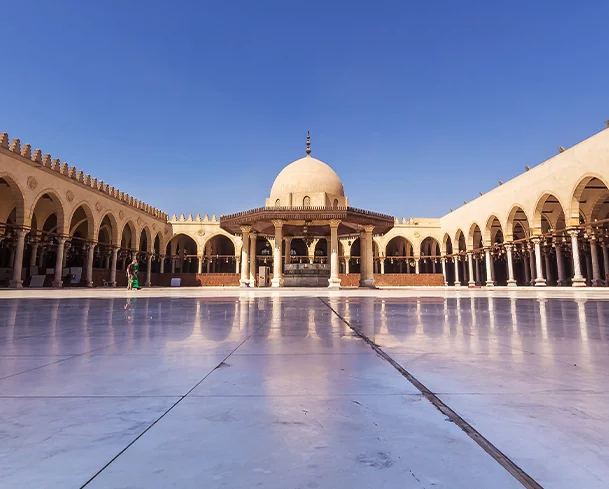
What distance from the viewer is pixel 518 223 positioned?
102 feet

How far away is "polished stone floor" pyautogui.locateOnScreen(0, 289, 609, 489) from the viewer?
0.86 m

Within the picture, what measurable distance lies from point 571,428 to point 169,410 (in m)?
1.22

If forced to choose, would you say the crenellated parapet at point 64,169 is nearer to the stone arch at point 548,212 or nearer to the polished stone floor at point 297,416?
the polished stone floor at point 297,416

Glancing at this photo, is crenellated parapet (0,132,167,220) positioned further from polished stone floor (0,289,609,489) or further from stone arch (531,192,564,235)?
stone arch (531,192,564,235)

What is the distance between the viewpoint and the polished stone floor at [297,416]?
857 millimetres

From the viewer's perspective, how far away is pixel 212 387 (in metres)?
1.58

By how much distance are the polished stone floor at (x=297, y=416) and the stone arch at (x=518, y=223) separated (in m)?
26.3

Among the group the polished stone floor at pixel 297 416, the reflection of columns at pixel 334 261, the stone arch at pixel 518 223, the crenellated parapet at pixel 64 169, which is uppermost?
the crenellated parapet at pixel 64 169

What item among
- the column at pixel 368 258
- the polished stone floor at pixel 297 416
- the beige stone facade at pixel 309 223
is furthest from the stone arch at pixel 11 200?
the polished stone floor at pixel 297 416

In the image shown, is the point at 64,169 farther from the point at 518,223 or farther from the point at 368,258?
the point at 518,223

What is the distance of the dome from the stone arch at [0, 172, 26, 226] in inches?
552

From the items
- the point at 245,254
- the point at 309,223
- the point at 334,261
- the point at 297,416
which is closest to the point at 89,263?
the point at 245,254

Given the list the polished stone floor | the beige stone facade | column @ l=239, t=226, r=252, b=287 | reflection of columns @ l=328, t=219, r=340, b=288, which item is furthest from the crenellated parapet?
the polished stone floor

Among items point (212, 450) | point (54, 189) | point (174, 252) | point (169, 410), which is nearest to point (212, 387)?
point (169, 410)
